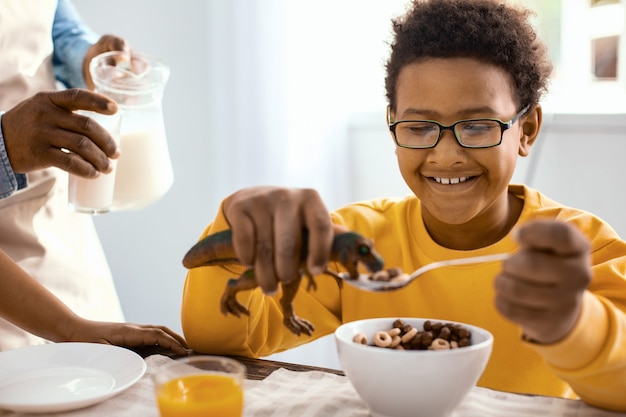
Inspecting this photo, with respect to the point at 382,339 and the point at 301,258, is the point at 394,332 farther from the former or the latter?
the point at 301,258

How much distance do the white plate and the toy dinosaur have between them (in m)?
0.18

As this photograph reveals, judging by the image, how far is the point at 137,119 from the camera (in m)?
1.43

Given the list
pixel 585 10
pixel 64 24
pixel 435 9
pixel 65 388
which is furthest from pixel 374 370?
pixel 585 10

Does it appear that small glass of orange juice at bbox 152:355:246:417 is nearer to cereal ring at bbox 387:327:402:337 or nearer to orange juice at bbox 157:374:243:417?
orange juice at bbox 157:374:243:417

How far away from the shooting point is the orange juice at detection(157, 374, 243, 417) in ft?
2.57

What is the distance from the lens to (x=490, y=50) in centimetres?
121

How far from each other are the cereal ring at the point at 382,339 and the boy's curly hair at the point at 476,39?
52cm

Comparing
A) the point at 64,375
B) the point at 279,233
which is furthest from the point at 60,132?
the point at 279,233

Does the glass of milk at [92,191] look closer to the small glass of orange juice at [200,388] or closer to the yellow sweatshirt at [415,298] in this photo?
the yellow sweatshirt at [415,298]

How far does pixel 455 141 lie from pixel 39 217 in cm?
92

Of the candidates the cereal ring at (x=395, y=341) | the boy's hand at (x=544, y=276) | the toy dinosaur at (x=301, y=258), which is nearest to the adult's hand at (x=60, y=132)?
the toy dinosaur at (x=301, y=258)

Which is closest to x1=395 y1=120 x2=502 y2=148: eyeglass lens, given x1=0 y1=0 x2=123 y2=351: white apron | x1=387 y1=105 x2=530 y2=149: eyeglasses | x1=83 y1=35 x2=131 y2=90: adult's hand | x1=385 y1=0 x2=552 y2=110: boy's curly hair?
x1=387 y1=105 x2=530 y2=149: eyeglasses

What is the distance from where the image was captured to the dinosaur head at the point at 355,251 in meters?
0.80

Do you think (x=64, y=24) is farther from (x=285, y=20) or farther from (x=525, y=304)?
(x=525, y=304)
